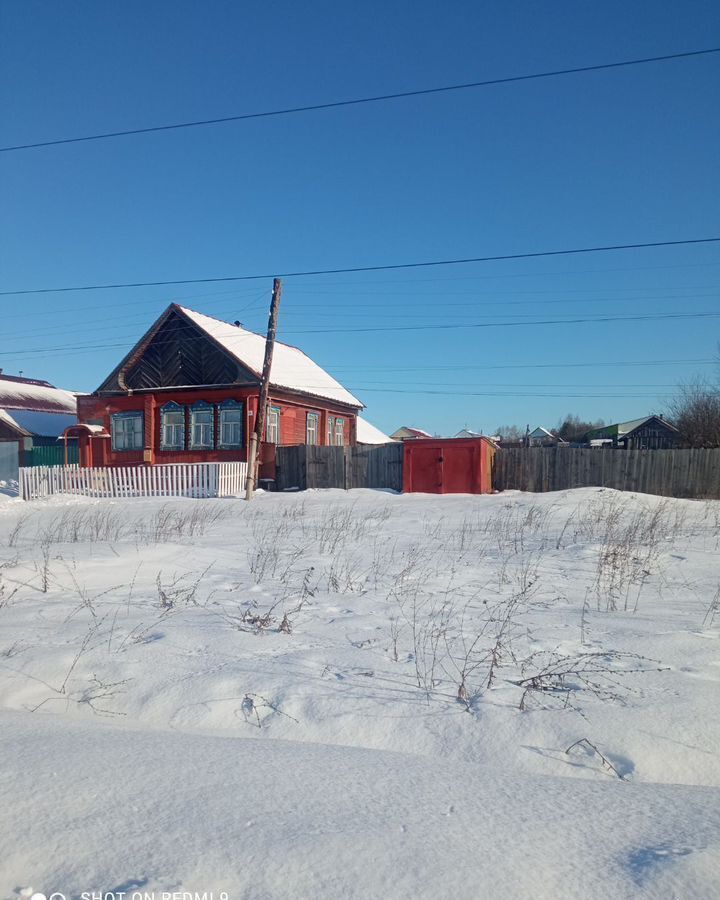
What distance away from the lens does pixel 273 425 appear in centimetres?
2616

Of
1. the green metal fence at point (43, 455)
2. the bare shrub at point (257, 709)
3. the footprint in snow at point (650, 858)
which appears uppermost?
the green metal fence at point (43, 455)

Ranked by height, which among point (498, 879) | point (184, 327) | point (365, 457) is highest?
point (184, 327)

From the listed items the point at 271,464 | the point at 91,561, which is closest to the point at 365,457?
the point at 271,464

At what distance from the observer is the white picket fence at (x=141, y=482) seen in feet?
66.5

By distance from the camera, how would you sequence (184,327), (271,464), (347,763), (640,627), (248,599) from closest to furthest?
(347,763), (640,627), (248,599), (271,464), (184,327)

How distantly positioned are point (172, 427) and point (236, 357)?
14.4 ft

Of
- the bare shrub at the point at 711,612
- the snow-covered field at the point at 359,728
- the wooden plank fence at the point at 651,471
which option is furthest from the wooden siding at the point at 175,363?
the bare shrub at the point at 711,612

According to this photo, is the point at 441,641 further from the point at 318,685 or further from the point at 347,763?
the point at 347,763

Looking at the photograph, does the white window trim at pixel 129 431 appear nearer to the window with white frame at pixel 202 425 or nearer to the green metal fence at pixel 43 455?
the window with white frame at pixel 202 425

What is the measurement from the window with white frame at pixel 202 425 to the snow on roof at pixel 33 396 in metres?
Result: 15.2

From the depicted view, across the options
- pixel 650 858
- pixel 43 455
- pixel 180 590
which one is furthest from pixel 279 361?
pixel 650 858

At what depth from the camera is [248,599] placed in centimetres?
543

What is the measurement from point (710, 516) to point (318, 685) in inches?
464

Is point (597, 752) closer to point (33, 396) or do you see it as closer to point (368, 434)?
point (368, 434)
